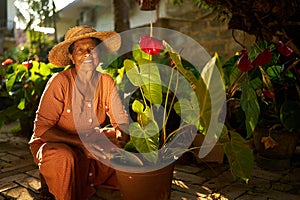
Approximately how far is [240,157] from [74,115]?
0.91 metres

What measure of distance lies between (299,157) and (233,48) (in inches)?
79.6

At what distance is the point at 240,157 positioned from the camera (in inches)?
55.9

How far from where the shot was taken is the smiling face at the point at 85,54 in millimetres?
1697

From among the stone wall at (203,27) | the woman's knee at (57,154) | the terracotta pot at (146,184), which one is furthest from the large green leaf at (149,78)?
the stone wall at (203,27)

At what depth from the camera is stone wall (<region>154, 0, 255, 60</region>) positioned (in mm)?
4488

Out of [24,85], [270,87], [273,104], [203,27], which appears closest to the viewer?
[270,87]

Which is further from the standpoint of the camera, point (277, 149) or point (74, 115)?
point (277, 149)

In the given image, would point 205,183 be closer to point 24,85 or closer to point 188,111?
point 188,111

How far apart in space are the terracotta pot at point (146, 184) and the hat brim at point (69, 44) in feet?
2.43

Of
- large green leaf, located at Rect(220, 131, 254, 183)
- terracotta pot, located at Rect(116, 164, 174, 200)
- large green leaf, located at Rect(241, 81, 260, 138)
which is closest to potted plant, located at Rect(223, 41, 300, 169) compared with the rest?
large green leaf, located at Rect(241, 81, 260, 138)

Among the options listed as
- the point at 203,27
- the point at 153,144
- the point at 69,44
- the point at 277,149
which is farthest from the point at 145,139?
the point at 203,27

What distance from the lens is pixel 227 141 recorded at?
1459 millimetres

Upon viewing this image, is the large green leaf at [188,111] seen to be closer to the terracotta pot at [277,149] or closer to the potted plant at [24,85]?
the terracotta pot at [277,149]

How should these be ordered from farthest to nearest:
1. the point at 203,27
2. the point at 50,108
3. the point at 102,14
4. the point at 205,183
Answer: the point at 102,14 < the point at 203,27 < the point at 205,183 < the point at 50,108
